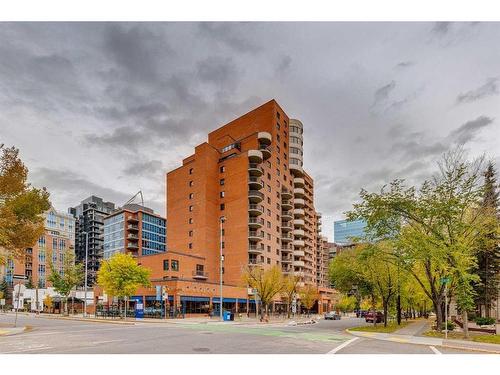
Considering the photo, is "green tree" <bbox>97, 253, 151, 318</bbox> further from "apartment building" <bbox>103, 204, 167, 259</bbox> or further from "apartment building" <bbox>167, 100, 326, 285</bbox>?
"apartment building" <bbox>103, 204, 167, 259</bbox>

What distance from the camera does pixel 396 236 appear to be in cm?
3219

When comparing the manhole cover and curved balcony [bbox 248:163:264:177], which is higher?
curved balcony [bbox 248:163:264:177]

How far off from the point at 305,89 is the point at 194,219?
2347 inches

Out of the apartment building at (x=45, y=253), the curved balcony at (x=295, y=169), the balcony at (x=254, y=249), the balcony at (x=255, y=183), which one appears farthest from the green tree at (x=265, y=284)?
the apartment building at (x=45, y=253)

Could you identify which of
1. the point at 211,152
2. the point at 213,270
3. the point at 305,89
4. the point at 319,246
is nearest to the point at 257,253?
Result: the point at 213,270

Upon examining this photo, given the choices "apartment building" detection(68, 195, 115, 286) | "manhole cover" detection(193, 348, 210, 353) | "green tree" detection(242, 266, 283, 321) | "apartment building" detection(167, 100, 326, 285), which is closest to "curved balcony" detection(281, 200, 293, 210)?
"apartment building" detection(167, 100, 326, 285)

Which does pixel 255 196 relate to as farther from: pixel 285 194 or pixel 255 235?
pixel 285 194

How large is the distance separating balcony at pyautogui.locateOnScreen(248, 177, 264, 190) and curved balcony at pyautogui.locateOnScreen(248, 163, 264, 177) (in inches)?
37.6

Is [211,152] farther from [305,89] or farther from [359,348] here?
[359,348]

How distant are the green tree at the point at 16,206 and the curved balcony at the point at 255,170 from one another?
50.8 meters

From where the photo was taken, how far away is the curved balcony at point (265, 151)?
8624cm

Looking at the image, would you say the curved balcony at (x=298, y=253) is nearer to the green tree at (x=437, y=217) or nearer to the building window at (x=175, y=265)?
the building window at (x=175, y=265)

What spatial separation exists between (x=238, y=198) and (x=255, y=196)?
3.37 meters

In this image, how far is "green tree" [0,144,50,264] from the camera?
3123cm
